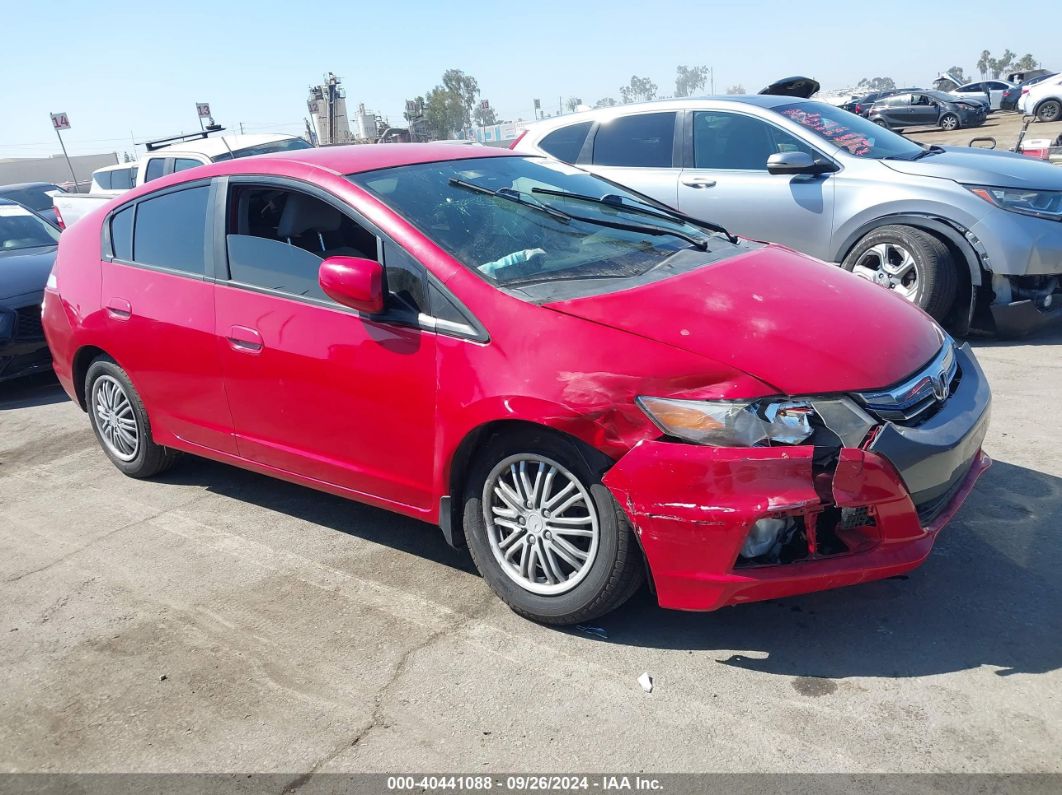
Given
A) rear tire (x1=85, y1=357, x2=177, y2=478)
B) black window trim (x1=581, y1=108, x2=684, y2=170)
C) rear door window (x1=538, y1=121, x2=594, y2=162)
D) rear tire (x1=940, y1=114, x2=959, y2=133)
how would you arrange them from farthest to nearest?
1. rear tire (x1=940, y1=114, x2=959, y2=133)
2. rear door window (x1=538, y1=121, x2=594, y2=162)
3. black window trim (x1=581, y1=108, x2=684, y2=170)
4. rear tire (x1=85, y1=357, x2=177, y2=478)

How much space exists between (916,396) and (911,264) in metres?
3.62

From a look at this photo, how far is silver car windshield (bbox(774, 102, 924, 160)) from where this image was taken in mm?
6816

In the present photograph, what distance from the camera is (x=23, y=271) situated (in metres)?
7.86

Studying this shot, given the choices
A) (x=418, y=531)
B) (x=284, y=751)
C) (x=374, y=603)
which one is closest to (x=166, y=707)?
(x=284, y=751)

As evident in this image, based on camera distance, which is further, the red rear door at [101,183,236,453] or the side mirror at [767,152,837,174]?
the side mirror at [767,152,837,174]

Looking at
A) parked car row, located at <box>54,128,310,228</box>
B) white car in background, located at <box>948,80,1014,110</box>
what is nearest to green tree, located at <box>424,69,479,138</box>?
white car in background, located at <box>948,80,1014,110</box>

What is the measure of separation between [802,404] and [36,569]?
3.44 metres

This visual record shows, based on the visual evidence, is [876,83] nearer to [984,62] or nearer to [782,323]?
[984,62]

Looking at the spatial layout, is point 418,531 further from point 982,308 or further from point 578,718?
point 982,308

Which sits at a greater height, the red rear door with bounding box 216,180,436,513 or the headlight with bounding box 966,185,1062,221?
the headlight with bounding box 966,185,1062,221

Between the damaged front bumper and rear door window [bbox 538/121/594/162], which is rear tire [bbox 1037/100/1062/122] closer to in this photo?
rear door window [bbox 538/121/594/162]

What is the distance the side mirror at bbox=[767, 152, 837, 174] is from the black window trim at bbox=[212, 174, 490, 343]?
395 cm

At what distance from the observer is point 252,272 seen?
402cm

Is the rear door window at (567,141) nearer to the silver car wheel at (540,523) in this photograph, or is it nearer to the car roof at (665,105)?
the car roof at (665,105)
